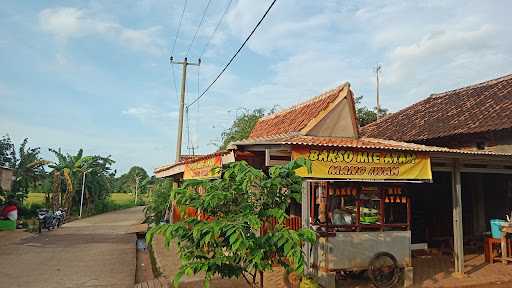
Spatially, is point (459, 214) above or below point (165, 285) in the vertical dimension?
above

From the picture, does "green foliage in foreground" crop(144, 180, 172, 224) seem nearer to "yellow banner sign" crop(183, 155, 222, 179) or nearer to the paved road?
the paved road

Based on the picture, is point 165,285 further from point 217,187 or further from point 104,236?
point 104,236

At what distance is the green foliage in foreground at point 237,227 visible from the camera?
14.5 feet

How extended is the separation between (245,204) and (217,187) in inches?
15.1

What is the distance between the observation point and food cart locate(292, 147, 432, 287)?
721 centimetres

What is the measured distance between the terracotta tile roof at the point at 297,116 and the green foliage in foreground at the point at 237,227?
5862mm

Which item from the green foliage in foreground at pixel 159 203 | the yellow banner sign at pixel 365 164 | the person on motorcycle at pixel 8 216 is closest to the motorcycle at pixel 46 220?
the person on motorcycle at pixel 8 216

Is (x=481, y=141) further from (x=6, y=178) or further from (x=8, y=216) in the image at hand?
(x=6, y=178)

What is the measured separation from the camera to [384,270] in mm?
7621

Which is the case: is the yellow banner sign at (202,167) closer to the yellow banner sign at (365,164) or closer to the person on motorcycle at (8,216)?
the yellow banner sign at (365,164)

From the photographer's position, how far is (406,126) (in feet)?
49.8

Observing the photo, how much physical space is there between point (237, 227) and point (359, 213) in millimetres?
3985

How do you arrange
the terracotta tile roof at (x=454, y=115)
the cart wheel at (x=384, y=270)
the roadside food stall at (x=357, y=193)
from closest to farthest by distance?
the roadside food stall at (x=357, y=193)
the cart wheel at (x=384, y=270)
the terracotta tile roof at (x=454, y=115)

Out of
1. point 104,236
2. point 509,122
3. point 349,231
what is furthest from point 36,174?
point 509,122
